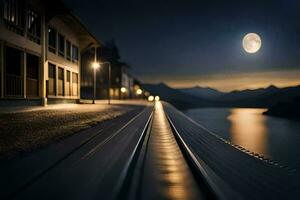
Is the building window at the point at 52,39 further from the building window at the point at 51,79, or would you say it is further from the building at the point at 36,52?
the building window at the point at 51,79

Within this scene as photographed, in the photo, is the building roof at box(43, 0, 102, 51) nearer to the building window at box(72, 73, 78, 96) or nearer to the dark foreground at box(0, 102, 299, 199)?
the building window at box(72, 73, 78, 96)

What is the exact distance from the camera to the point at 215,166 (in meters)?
7.45

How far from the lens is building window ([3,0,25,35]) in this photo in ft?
53.6

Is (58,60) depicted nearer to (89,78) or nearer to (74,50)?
(74,50)

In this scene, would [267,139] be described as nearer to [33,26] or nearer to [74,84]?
[74,84]

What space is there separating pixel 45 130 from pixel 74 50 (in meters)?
22.4

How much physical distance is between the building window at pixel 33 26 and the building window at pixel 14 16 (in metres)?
1.08

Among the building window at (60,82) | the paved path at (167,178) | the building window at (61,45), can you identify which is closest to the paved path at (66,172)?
the paved path at (167,178)

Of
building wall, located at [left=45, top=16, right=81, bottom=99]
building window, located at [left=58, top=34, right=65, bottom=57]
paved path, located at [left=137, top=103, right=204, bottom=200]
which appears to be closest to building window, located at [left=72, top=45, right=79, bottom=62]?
building wall, located at [left=45, top=16, right=81, bottom=99]

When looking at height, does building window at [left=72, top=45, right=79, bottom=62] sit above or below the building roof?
below

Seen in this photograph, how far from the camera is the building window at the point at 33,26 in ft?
64.3

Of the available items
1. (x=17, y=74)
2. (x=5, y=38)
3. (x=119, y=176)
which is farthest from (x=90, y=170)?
(x=17, y=74)

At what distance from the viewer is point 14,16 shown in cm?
1731

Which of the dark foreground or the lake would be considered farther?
the lake
